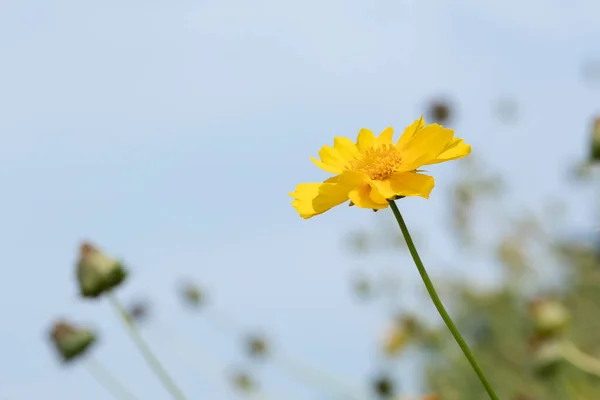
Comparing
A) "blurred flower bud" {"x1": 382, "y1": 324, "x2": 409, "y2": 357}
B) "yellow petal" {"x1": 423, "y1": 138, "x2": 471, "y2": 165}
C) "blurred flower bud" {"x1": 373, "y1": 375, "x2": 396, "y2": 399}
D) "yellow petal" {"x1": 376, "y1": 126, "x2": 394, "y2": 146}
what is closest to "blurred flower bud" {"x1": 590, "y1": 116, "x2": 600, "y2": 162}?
"yellow petal" {"x1": 376, "y1": 126, "x2": 394, "y2": 146}

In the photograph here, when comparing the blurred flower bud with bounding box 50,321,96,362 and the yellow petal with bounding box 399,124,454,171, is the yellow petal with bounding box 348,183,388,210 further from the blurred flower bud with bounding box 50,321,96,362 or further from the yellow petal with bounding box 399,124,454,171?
the blurred flower bud with bounding box 50,321,96,362

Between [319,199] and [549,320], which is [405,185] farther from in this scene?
[549,320]

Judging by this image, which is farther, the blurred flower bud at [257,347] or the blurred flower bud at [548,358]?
the blurred flower bud at [257,347]

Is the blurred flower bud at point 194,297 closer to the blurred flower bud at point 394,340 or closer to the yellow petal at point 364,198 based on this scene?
the blurred flower bud at point 394,340

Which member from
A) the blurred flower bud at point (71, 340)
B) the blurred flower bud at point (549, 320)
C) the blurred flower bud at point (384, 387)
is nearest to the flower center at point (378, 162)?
the blurred flower bud at point (71, 340)

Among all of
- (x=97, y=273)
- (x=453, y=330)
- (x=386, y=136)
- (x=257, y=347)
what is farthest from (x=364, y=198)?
(x=257, y=347)

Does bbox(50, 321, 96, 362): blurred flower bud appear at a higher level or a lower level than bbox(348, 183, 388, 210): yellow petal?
higher
